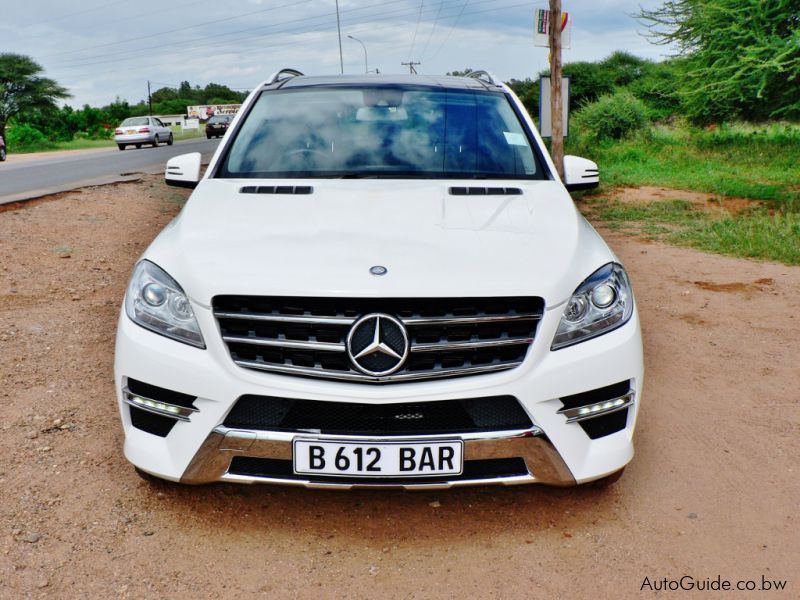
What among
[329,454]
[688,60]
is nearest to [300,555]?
[329,454]

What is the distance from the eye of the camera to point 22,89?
5706cm

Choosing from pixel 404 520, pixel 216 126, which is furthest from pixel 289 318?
pixel 216 126

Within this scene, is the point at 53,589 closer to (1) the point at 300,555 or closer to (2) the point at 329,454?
(1) the point at 300,555

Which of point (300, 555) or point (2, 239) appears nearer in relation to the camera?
point (300, 555)

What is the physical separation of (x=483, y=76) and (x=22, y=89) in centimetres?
6093

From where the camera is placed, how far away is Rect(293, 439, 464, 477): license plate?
2.54 metres

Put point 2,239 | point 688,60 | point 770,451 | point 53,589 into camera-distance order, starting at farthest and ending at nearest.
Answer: point 688,60 → point 2,239 → point 770,451 → point 53,589

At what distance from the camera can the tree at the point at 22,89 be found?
56.2m

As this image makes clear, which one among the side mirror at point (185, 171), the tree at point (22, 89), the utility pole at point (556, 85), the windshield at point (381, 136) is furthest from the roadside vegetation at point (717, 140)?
the tree at point (22, 89)

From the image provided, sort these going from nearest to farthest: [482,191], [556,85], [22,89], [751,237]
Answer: [482,191]
[751,237]
[556,85]
[22,89]

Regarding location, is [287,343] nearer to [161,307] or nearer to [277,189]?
[161,307]

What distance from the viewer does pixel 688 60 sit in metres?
15.7

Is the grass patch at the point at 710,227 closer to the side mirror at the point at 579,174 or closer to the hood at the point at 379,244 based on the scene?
the side mirror at the point at 579,174

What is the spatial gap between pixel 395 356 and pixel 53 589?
134 cm
